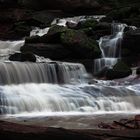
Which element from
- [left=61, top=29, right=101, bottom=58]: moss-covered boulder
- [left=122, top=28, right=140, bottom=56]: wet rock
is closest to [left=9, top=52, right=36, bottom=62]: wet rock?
[left=61, top=29, right=101, bottom=58]: moss-covered boulder

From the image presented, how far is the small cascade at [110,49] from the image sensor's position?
2150 cm

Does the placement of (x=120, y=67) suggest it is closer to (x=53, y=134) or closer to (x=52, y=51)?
(x=52, y=51)

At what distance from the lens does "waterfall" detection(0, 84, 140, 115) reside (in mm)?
14484

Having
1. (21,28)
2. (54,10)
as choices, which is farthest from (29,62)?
(54,10)

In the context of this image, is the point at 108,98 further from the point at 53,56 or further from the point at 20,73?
the point at 53,56

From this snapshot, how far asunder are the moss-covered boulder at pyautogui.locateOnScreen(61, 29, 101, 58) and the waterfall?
4820 mm

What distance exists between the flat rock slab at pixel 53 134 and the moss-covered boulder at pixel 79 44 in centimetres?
1564

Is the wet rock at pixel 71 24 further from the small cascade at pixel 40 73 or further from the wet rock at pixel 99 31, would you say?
the small cascade at pixel 40 73

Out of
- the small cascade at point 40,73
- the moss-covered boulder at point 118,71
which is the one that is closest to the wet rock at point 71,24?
the small cascade at point 40,73

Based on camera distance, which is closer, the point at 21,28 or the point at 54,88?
the point at 54,88

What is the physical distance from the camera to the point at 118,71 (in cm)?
2005

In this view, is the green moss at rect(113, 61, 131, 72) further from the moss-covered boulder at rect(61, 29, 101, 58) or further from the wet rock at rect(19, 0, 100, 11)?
the wet rock at rect(19, 0, 100, 11)

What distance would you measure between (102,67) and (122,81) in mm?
2504

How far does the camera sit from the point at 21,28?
91.4 ft
